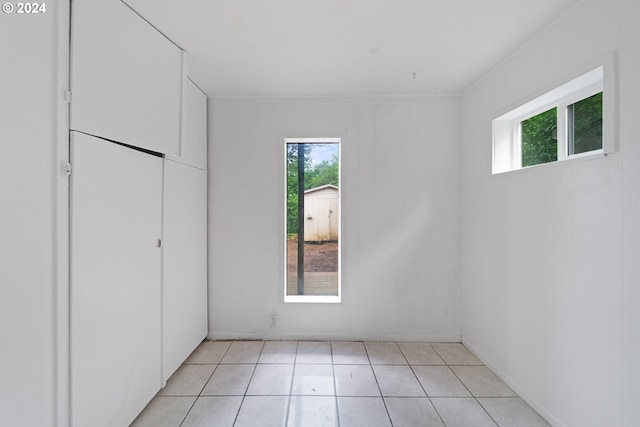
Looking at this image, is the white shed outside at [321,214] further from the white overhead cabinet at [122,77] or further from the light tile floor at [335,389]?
the white overhead cabinet at [122,77]

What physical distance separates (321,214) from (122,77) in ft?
6.58

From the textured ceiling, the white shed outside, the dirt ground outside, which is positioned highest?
the textured ceiling

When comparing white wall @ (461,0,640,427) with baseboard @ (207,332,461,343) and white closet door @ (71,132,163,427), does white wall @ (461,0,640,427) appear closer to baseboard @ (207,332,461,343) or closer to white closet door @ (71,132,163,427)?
baseboard @ (207,332,461,343)

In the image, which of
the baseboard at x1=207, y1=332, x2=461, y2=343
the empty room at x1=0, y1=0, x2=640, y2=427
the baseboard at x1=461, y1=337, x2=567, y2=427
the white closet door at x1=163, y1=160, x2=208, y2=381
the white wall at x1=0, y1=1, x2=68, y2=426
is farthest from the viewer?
the baseboard at x1=207, y1=332, x2=461, y2=343

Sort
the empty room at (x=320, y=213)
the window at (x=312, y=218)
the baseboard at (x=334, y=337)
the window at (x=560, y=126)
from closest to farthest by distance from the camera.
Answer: the empty room at (x=320, y=213) → the window at (x=560, y=126) → the baseboard at (x=334, y=337) → the window at (x=312, y=218)

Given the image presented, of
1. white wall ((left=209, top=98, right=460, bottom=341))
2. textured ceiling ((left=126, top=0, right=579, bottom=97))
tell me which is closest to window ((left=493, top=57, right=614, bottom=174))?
textured ceiling ((left=126, top=0, right=579, bottom=97))

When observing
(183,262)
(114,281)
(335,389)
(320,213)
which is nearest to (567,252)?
(335,389)

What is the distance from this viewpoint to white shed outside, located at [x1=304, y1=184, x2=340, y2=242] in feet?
9.84

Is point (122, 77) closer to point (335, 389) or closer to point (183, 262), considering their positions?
point (183, 262)

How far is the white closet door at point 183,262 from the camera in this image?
2.08 meters

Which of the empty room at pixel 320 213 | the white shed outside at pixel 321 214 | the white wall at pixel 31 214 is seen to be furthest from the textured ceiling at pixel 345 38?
the white shed outside at pixel 321 214

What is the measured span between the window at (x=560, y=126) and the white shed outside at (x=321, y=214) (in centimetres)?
152

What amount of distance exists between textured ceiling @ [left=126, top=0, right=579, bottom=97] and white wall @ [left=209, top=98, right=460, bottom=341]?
0.33 meters

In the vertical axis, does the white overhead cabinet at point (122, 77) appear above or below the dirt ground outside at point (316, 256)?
above
